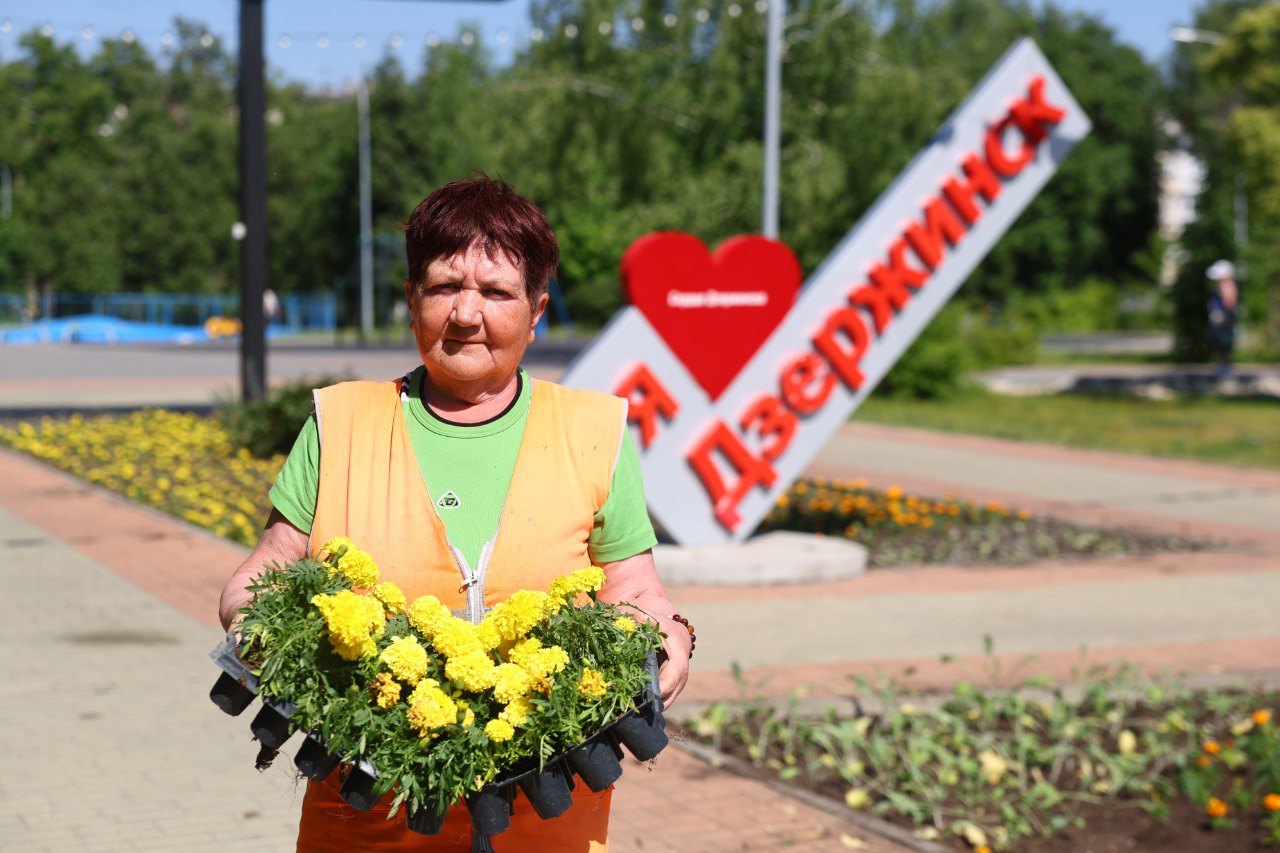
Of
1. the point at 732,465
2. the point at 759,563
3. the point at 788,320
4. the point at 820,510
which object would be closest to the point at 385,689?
the point at 759,563

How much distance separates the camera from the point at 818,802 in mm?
5047

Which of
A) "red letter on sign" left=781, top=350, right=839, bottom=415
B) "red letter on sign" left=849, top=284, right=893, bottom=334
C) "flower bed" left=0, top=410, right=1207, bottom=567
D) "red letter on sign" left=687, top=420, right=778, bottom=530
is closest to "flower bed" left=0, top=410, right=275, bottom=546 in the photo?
"flower bed" left=0, top=410, right=1207, bottom=567

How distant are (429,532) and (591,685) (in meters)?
0.44

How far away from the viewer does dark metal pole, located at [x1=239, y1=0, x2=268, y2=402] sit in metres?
15.5

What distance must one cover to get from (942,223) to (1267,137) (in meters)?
13.3

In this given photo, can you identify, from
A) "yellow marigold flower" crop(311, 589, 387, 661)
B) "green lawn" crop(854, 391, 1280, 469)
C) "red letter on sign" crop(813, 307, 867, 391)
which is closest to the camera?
"yellow marigold flower" crop(311, 589, 387, 661)

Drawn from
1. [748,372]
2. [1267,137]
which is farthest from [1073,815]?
[1267,137]

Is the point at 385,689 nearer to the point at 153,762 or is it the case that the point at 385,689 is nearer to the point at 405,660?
the point at 405,660

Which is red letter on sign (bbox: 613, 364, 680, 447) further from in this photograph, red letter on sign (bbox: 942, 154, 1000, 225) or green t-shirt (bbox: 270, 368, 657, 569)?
green t-shirt (bbox: 270, 368, 657, 569)

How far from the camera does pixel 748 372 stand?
9.77 m

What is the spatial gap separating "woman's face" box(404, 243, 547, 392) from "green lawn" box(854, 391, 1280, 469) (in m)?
14.5

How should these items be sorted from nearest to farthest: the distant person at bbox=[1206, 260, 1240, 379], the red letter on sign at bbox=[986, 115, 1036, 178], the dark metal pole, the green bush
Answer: the red letter on sign at bbox=[986, 115, 1036, 178], the green bush, the dark metal pole, the distant person at bbox=[1206, 260, 1240, 379]

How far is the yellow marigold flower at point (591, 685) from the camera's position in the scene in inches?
87.0

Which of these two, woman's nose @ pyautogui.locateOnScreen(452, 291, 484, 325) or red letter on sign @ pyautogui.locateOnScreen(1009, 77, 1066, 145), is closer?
woman's nose @ pyautogui.locateOnScreen(452, 291, 484, 325)
